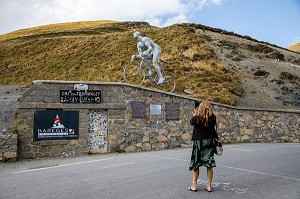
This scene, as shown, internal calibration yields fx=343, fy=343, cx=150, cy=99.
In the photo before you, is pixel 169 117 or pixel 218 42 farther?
pixel 218 42

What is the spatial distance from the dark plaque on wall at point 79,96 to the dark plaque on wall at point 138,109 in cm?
159

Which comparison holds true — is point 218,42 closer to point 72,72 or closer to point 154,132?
point 72,72

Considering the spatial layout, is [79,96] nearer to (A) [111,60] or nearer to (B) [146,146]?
(B) [146,146]

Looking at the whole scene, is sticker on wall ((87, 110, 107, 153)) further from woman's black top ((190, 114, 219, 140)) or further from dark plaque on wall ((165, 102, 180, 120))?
woman's black top ((190, 114, 219, 140))

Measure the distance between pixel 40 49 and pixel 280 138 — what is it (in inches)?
1220

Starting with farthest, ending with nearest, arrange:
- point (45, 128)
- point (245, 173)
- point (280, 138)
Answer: point (280, 138)
point (45, 128)
point (245, 173)

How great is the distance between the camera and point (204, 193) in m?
6.37

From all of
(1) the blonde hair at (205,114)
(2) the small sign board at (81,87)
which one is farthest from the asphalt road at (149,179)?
(2) the small sign board at (81,87)

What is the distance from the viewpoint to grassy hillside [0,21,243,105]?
23.9 m

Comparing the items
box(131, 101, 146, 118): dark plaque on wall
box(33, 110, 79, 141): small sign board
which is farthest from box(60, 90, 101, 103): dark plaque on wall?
box(131, 101, 146, 118): dark plaque on wall

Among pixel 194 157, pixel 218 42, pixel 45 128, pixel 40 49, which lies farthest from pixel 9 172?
pixel 40 49

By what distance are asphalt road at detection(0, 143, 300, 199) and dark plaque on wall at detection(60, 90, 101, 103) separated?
10.5 feet

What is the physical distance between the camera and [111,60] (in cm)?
3222

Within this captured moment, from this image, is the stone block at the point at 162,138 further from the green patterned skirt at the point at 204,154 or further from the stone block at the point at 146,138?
the green patterned skirt at the point at 204,154
